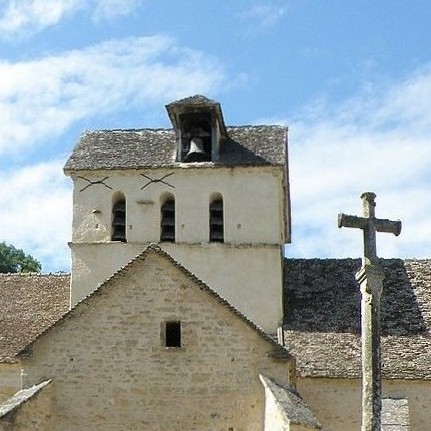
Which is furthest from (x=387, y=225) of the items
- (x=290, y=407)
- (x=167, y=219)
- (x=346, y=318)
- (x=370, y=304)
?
(x=167, y=219)

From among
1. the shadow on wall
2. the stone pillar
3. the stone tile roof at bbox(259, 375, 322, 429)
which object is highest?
the shadow on wall

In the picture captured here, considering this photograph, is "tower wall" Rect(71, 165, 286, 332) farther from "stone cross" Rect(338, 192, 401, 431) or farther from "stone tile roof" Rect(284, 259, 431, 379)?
"stone cross" Rect(338, 192, 401, 431)

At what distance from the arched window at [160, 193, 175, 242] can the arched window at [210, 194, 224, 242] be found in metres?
1.07

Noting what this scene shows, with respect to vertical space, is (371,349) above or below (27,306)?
below

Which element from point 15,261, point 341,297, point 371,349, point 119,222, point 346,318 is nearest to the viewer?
point 371,349

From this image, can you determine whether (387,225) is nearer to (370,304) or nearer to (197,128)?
(370,304)

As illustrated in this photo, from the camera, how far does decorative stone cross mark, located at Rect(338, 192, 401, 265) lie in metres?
13.5

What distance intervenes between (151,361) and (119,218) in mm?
9321

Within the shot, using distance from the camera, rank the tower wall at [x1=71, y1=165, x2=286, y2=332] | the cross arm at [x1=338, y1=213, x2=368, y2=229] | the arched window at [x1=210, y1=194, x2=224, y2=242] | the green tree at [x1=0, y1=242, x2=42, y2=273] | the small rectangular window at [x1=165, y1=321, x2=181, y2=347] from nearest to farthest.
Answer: the cross arm at [x1=338, y1=213, x2=368, y2=229] < the small rectangular window at [x1=165, y1=321, x2=181, y2=347] < the tower wall at [x1=71, y1=165, x2=286, y2=332] < the arched window at [x1=210, y1=194, x2=224, y2=242] < the green tree at [x1=0, y1=242, x2=42, y2=273]

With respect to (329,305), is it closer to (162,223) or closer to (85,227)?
(162,223)

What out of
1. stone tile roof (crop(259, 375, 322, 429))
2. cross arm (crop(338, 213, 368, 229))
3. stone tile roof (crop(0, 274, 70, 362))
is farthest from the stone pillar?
stone tile roof (crop(0, 274, 70, 362))

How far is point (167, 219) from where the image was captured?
2514 cm

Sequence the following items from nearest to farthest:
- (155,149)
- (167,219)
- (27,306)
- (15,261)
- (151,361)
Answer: (151,361)
(27,306)
(167,219)
(155,149)
(15,261)

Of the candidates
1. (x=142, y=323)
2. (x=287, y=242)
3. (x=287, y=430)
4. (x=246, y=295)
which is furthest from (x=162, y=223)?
(x=287, y=430)
